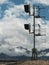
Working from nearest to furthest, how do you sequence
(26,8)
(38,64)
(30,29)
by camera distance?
(38,64) → (26,8) → (30,29)

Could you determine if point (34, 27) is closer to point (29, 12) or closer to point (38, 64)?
point (29, 12)

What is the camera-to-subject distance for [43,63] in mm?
35688

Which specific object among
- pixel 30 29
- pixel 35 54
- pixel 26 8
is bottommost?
pixel 35 54

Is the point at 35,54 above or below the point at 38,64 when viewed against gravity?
below

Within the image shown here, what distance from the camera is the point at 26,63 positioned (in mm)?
35844

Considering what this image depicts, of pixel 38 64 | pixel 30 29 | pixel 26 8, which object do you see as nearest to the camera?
pixel 38 64

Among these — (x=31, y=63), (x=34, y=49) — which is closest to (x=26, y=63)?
(x=31, y=63)

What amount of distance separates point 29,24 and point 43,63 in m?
8.53

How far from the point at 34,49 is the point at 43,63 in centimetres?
777

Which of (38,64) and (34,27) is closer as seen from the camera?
(38,64)

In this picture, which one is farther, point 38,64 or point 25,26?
point 25,26

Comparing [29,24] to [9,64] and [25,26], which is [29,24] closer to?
[25,26]

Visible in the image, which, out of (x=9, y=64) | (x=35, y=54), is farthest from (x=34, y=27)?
(x=9, y=64)

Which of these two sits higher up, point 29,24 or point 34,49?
point 29,24
